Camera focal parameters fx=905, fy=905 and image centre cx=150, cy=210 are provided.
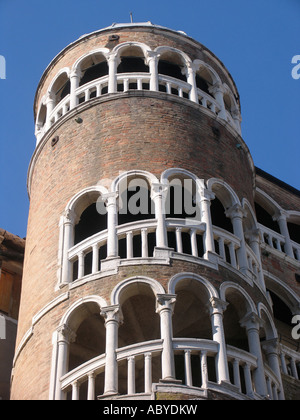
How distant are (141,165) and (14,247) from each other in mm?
→ 5250

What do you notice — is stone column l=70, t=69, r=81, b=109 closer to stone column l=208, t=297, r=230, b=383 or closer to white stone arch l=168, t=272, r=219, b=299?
white stone arch l=168, t=272, r=219, b=299

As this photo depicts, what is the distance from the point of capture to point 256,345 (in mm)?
17828

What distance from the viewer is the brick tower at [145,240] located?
17.0 meters

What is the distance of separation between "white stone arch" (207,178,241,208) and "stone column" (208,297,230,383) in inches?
139

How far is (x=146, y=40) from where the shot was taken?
78.2 ft

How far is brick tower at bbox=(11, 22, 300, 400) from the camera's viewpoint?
17031 mm

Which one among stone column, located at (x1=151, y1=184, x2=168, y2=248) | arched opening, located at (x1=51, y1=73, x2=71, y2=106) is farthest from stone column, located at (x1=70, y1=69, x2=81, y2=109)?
stone column, located at (x1=151, y1=184, x2=168, y2=248)

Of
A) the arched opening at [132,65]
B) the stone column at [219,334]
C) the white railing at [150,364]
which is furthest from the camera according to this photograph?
the arched opening at [132,65]

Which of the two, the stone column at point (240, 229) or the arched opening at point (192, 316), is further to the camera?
the stone column at point (240, 229)

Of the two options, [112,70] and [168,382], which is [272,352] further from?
[112,70]

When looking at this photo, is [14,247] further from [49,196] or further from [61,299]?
[61,299]

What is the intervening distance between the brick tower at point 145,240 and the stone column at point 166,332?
24mm

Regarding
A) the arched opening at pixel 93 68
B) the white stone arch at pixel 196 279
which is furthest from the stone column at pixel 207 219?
the arched opening at pixel 93 68

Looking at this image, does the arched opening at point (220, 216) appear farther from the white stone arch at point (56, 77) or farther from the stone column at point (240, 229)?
the white stone arch at point (56, 77)
